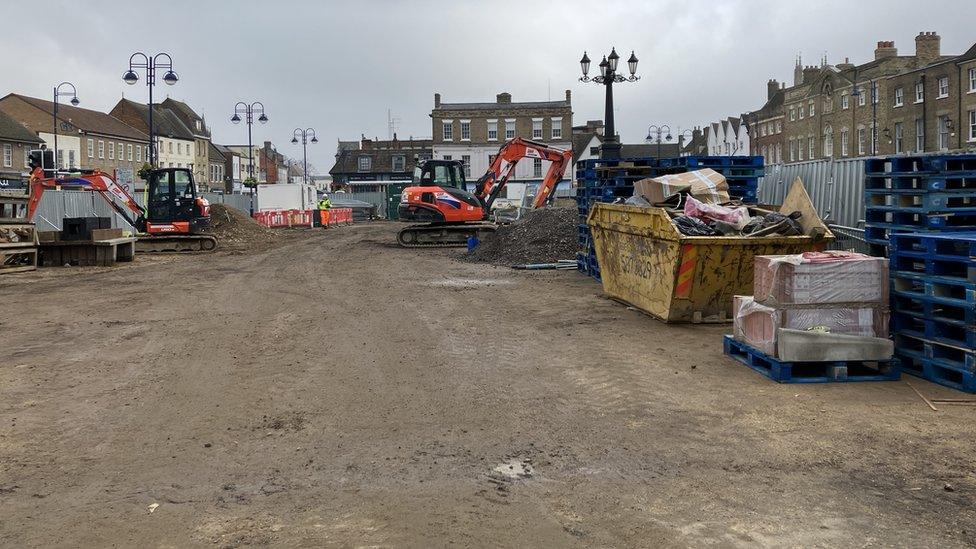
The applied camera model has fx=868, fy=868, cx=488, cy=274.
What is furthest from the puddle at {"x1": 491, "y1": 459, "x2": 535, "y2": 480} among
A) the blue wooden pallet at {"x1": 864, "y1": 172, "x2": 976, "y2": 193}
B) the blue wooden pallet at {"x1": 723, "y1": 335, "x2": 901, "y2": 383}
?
the blue wooden pallet at {"x1": 864, "y1": 172, "x2": 976, "y2": 193}

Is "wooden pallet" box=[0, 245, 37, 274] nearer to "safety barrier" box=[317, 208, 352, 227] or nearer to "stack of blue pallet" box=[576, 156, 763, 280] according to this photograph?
"stack of blue pallet" box=[576, 156, 763, 280]

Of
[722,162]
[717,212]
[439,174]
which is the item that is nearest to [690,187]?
[717,212]

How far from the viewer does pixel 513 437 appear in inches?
258

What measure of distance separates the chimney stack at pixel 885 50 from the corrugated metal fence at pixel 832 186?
45253 millimetres

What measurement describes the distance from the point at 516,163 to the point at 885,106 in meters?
35.4

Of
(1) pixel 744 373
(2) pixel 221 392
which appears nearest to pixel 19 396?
(2) pixel 221 392

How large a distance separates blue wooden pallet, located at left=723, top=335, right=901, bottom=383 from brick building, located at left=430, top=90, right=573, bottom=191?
7008 cm

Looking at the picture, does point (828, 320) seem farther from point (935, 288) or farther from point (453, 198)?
point (453, 198)

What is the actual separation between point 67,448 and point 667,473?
4.35m

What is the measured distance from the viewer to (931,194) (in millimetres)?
8562

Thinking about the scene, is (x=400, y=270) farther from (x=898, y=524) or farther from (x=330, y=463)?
(x=898, y=524)

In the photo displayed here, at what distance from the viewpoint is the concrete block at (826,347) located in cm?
820

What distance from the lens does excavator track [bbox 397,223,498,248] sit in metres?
30.5

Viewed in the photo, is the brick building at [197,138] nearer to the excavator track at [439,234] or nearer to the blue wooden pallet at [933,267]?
the excavator track at [439,234]
